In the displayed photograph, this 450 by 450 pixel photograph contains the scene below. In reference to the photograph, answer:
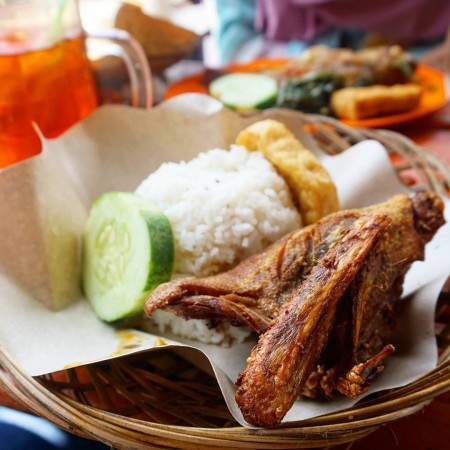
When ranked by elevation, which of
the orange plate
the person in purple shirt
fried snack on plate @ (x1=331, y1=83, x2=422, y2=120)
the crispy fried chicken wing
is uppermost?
the crispy fried chicken wing

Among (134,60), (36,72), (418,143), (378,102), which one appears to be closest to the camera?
(36,72)

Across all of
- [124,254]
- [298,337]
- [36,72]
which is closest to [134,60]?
[36,72]

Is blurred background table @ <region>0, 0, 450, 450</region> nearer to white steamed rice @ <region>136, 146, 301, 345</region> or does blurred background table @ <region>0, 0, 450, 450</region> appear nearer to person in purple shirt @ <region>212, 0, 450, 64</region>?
white steamed rice @ <region>136, 146, 301, 345</region>

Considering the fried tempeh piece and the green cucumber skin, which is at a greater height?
the fried tempeh piece

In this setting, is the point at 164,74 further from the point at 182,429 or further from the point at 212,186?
the point at 182,429

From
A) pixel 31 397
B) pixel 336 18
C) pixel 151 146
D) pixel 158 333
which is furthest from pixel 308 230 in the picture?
pixel 336 18

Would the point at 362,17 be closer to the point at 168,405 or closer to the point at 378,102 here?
the point at 378,102

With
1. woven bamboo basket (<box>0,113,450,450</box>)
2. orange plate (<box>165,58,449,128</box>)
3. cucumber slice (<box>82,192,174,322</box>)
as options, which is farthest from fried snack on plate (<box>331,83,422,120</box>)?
cucumber slice (<box>82,192,174,322</box>)

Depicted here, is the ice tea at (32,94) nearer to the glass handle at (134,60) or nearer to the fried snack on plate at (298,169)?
the glass handle at (134,60)
